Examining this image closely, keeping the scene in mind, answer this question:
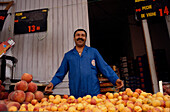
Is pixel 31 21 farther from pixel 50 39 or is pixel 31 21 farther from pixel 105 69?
pixel 105 69

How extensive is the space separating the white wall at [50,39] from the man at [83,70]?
5.81 ft

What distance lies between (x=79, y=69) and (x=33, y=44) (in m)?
2.82

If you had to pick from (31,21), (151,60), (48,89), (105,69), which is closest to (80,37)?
(105,69)

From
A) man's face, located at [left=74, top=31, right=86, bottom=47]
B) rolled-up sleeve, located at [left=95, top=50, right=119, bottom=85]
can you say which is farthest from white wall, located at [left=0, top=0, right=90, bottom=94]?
rolled-up sleeve, located at [left=95, top=50, right=119, bottom=85]

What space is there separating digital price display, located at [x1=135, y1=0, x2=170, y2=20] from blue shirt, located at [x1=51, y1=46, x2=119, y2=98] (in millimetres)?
2700

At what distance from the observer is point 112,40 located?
46.8 feet

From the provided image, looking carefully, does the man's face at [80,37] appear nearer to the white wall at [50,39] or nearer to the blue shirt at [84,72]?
the blue shirt at [84,72]

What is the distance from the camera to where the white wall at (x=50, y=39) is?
4574 mm

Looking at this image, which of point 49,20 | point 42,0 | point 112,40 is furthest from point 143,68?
point 112,40

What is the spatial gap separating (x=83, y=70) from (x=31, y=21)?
10.9 ft

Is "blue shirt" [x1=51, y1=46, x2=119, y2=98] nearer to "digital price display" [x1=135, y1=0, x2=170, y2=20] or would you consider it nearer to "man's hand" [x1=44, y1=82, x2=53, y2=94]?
"man's hand" [x1=44, y1=82, x2=53, y2=94]

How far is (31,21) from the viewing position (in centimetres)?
493

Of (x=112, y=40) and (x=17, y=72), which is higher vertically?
(x=112, y=40)

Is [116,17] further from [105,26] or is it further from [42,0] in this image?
[42,0]
